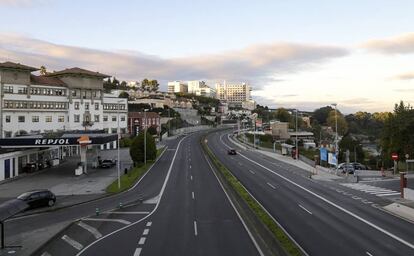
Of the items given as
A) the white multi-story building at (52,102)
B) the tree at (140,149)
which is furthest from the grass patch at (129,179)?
the white multi-story building at (52,102)

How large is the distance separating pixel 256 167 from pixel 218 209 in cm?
3740

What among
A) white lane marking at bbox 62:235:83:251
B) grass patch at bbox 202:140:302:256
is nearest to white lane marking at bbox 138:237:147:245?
white lane marking at bbox 62:235:83:251

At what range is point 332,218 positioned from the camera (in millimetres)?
31438

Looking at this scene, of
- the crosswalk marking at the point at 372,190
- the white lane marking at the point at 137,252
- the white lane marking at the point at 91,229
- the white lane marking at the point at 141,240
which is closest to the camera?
the white lane marking at the point at 137,252

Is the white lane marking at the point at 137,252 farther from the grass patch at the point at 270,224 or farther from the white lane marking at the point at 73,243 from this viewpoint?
the grass patch at the point at 270,224

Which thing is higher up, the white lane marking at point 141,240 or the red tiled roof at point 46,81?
the red tiled roof at point 46,81

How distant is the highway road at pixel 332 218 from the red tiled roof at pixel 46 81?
63.9m

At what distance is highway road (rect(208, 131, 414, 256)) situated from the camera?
23.5m

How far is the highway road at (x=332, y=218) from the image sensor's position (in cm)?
2345

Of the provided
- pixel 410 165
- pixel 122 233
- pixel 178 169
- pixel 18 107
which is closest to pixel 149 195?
pixel 122 233

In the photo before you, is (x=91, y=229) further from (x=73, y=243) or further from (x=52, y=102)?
(x=52, y=102)

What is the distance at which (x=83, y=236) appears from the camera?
26828 mm

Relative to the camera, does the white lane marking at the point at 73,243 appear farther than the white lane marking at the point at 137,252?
Yes

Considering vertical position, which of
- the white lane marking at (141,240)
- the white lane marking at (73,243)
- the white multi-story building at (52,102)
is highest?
the white multi-story building at (52,102)
